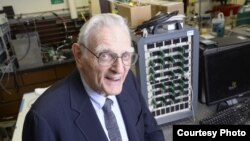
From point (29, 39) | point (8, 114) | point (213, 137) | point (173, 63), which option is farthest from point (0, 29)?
point (213, 137)

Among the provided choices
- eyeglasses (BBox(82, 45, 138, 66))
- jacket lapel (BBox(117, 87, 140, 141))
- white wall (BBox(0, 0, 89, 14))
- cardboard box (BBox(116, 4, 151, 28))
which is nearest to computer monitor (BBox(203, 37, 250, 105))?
cardboard box (BBox(116, 4, 151, 28))

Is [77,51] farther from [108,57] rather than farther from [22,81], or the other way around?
[22,81]

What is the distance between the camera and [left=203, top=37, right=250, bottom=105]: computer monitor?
1.38m

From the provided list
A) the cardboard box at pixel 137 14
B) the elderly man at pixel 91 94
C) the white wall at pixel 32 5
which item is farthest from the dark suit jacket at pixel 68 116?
the white wall at pixel 32 5

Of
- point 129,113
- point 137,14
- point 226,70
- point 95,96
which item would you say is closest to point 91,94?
point 95,96

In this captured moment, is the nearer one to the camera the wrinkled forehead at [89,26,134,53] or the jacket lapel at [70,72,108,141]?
the wrinkled forehead at [89,26,134,53]

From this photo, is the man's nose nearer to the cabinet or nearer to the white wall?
the cabinet

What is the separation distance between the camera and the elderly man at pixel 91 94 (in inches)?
33.5

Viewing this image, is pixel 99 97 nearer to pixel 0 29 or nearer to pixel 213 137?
pixel 213 137

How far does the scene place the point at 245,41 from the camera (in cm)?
147

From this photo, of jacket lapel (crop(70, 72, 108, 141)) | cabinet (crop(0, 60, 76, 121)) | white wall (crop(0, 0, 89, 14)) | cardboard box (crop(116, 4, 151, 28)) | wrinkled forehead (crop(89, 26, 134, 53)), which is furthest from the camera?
white wall (crop(0, 0, 89, 14))

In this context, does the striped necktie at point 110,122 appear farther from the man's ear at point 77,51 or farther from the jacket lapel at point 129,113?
the man's ear at point 77,51

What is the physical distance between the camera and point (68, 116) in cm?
92

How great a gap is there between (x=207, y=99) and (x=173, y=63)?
1.21ft
